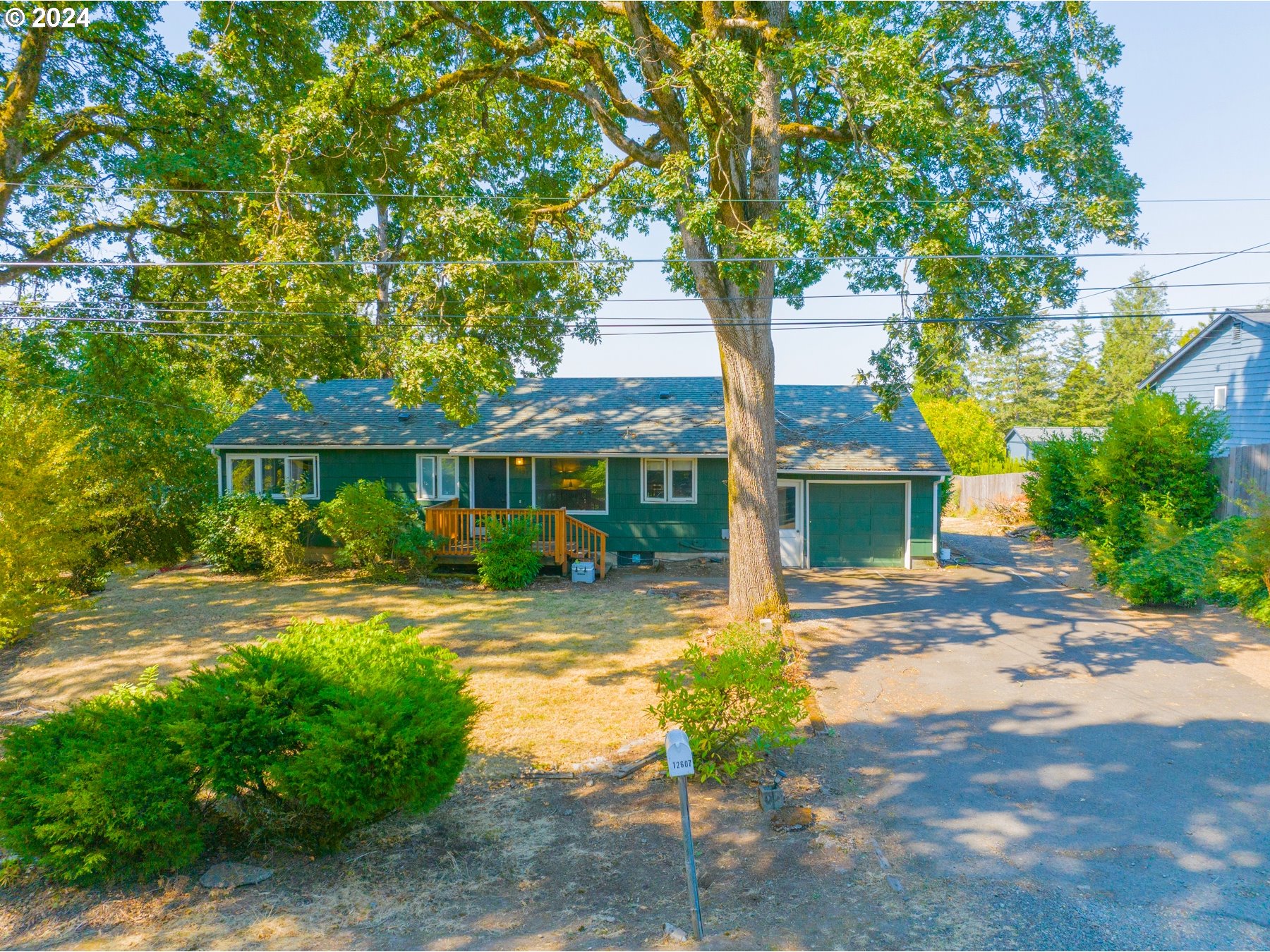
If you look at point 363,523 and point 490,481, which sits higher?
point 490,481

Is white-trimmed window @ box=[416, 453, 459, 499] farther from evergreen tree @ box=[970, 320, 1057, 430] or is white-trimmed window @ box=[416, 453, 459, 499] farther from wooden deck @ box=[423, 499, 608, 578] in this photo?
evergreen tree @ box=[970, 320, 1057, 430]

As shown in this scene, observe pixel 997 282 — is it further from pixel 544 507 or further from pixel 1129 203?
pixel 544 507

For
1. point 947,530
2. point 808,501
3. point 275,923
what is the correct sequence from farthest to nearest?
1. point 947,530
2. point 808,501
3. point 275,923

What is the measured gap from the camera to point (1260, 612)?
9.58 metres

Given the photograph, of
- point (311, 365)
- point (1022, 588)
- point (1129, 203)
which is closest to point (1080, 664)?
point (1022, 588)

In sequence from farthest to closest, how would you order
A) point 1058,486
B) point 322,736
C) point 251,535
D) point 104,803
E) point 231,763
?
point 1058,486 < point 251,535 < point 231,763 < point 322,736 < point 104,803

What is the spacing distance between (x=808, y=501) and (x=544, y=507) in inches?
257

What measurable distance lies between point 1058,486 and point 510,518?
15254 millimetres

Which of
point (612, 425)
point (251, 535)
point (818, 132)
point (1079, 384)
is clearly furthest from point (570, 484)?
point (1079, 384)

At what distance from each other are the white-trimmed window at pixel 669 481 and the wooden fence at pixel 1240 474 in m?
9.95

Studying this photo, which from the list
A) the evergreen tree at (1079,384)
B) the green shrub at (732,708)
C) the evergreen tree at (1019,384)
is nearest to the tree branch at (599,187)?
the green shrub at (732,708)

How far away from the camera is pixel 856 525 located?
16.7m

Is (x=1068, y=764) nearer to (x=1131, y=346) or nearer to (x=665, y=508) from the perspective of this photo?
(x=665, y=508)

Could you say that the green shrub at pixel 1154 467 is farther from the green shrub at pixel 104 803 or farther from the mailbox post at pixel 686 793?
the green shrub at pixel 104 803
